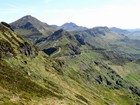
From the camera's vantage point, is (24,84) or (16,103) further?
(24,84)

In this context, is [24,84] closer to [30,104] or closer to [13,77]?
[13,77]

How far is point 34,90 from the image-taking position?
196 m

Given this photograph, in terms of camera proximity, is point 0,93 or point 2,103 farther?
point 0,93

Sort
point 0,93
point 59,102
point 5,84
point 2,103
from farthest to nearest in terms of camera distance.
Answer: point 59,102 < point 5,84 < point 0,93 < point 2,103

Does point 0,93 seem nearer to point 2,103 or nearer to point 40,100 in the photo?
point 2,103

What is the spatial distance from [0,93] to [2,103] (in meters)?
11.9

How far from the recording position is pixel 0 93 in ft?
517

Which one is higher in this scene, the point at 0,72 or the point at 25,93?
the point at 0,72

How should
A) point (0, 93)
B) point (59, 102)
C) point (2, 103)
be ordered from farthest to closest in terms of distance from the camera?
point (59, 102)
point (0, 93)
point (2, 103)

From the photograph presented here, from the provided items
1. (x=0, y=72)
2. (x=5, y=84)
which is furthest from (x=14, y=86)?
(x=0, y=72)

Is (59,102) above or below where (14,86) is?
below

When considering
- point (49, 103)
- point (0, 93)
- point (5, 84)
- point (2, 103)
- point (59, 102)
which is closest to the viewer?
point (2, 103)

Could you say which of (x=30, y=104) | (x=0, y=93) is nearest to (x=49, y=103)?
(x=30, y=104)

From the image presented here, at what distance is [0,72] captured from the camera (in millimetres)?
191500
